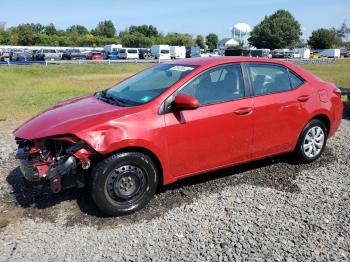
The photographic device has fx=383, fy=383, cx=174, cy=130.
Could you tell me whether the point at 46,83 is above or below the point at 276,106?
below

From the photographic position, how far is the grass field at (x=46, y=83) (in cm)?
1184

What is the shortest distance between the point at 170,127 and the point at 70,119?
1093 millimetres

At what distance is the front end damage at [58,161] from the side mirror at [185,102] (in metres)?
1.06

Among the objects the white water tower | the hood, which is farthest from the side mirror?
the white water tower

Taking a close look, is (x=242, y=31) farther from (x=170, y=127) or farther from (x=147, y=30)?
(x=170, y=127)

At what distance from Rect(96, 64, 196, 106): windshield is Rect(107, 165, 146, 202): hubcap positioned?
80cm

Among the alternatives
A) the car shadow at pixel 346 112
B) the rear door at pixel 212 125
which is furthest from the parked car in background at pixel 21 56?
the rear door at pixel 212 125

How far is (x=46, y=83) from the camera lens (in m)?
23.3

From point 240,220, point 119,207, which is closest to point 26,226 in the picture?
point 119,207

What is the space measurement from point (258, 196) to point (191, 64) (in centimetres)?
184

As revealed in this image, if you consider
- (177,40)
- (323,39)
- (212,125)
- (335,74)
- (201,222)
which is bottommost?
(201,222)

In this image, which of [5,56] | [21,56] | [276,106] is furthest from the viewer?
[5,56]

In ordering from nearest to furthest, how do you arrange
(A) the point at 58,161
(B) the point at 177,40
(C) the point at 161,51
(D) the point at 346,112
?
(A) the point at 58,161 → (D) the point at 346,112 → (C) the point at 161,51 → (B) the point at 177,40

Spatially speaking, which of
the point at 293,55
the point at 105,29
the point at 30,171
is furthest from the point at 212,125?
the point at 105,29
